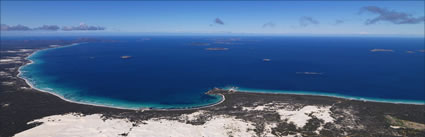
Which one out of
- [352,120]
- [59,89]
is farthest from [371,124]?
[59,89]

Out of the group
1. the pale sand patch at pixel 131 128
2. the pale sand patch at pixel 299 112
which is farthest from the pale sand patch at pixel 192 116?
the pale sand patch at pixel 299 112

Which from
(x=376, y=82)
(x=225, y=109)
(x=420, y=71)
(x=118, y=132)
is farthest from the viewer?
(x=420, y=71)

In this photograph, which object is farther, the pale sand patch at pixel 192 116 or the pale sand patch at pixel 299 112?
the pale sand patch at pixel 192 116

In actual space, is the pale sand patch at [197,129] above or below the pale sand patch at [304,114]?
below

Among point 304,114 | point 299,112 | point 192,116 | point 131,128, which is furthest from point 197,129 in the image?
point 304,114

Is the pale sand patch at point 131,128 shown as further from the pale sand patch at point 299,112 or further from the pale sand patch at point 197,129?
the pale sand patch at point 299,112

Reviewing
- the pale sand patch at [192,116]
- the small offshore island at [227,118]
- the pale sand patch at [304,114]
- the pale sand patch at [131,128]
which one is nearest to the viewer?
the pale sand patch at [131,128]

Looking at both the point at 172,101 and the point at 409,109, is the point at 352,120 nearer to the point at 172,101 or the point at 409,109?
the point at 409,109

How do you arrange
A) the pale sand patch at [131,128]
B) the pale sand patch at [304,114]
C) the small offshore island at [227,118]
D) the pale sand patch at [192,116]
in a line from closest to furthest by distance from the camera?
the pale sand patch at [131,128], the small offshore island at [227,118], the pale sand patch at [304,114], the pale sand patch at [192,116]
